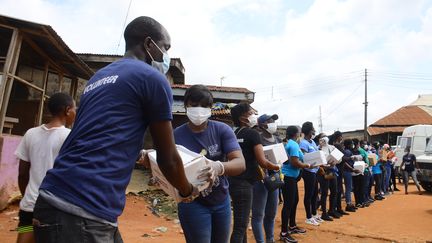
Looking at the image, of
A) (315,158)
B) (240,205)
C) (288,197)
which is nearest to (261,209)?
(240,205)

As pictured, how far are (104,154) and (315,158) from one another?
5.59 m

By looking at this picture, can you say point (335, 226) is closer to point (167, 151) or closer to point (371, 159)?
point (371, 159)

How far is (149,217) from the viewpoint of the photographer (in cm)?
805

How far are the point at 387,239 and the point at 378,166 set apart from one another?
627 cm

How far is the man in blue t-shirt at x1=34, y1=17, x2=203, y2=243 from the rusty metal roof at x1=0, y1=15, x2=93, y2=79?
20.0 ft

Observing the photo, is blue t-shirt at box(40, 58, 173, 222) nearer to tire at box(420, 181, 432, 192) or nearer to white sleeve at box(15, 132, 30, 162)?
white sleeve at box(15, 132, 30, 162)

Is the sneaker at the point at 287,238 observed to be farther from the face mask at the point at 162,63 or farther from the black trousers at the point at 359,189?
the black trousers at the point at 359,189

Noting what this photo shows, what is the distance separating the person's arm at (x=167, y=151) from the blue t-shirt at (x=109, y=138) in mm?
42

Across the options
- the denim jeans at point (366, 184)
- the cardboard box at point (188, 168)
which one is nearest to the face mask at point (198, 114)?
the cardboard box at point (188, 168)

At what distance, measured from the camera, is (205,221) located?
9.02 feet

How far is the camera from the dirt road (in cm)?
623

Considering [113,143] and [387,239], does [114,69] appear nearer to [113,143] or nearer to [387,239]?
[113,143]

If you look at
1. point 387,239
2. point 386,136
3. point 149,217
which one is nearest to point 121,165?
point 387,239

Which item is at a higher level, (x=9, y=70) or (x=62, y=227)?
(x=9, y=70)
